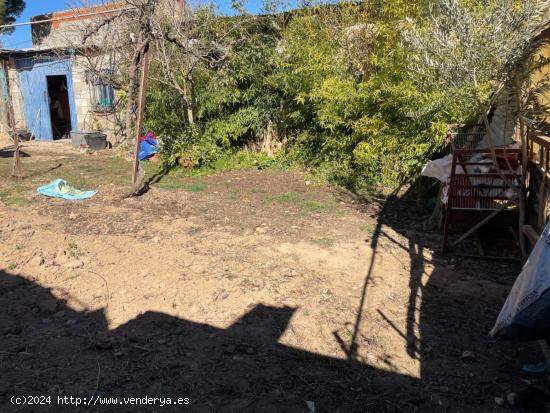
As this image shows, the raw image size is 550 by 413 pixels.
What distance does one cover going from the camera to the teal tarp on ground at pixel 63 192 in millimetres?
6855

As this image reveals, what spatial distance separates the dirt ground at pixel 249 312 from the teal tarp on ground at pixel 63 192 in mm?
667

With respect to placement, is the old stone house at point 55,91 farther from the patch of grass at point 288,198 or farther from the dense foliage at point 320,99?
the patch of grass at point 288,198

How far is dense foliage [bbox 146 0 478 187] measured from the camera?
6980 mm

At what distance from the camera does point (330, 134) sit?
28.2 ft

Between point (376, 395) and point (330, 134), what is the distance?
6417 millimetres

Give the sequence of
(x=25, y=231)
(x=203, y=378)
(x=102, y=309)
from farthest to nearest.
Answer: (x=25, y=231), (x=102, y=309), (x=203, y=378)

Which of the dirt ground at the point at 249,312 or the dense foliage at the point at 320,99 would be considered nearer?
the dirt ground at the point at 249,312

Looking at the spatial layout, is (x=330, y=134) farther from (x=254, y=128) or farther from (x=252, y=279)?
(x=252, y=279)

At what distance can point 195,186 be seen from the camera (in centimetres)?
776

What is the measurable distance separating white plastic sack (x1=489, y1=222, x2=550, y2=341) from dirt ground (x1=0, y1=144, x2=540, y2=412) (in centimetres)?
72

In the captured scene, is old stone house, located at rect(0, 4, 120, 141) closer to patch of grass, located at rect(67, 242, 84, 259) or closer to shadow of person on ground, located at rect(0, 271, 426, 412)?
patch of grass, located at rect(67, 242, 84, 259)

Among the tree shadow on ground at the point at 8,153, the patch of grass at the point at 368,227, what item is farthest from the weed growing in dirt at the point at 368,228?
the tree shadow on ground at the point at 8,153

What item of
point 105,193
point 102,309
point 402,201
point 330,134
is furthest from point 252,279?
point 330,134

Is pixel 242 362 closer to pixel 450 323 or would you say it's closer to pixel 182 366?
pixel 182 366
